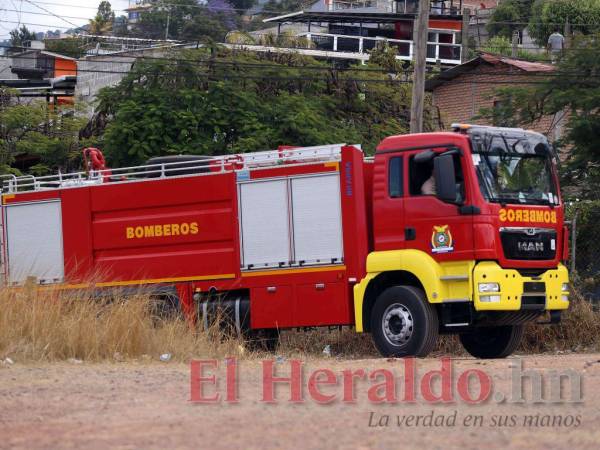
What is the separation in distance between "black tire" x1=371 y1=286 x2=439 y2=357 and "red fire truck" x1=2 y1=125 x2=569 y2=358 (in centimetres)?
2

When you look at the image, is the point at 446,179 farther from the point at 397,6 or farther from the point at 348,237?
the point at 397,6

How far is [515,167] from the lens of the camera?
14.1m

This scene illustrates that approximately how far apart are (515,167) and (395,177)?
1546 mm

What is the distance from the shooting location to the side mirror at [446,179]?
1346 centimetres

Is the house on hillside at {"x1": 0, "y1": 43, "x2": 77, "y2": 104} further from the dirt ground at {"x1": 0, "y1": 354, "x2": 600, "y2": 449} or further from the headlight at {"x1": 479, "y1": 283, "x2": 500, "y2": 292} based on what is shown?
the dirt ground at {"x1": 0, "y1": 354, "x2": 600, "y2": 449}

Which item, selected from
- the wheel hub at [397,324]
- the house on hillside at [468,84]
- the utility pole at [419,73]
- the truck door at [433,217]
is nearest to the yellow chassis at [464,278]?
the truck door at [433,217]

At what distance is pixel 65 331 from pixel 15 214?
293 inches

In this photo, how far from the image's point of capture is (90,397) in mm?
8719

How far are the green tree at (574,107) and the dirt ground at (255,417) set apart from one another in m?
13.2

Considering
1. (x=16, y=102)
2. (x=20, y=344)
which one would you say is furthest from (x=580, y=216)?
(x=16, y=102)

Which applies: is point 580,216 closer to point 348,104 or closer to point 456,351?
point 456,351

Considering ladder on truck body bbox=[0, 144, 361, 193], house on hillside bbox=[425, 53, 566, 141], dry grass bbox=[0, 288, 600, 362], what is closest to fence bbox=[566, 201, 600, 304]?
ladder on truck body bbox=[0, 144, 361, 193]

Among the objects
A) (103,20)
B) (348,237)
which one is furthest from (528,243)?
(103,20)

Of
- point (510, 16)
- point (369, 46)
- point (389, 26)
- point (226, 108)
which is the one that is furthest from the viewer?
point (510, 16)
